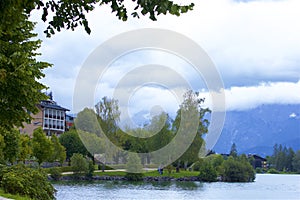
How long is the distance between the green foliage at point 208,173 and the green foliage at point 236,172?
277 centimetres

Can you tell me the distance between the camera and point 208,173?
69.5 meters

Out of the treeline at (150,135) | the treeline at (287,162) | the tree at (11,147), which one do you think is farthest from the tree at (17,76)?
the treeline at (287,162)

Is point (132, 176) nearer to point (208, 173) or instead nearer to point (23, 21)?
point (208, 173)

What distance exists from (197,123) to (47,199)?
176ft

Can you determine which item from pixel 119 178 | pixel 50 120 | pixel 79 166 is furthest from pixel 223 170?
pixel 50 120

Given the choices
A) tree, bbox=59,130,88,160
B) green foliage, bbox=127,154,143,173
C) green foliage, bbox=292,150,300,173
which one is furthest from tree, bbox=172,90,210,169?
green foliage, bbox=292,150,300,173

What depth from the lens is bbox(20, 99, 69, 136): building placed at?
96750 mm

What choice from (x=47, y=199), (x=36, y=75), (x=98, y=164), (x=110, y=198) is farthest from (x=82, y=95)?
(x=36, y=75)

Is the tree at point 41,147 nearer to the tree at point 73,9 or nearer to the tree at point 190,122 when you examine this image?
the tree at point 190,122

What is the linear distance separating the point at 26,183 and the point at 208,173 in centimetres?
5254

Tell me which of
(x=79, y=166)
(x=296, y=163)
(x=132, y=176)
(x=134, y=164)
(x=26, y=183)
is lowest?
(x=26, y=183)

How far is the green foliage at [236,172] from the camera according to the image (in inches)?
2859

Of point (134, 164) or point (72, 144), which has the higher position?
point (72, 144)

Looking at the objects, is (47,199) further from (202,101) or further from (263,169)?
(263,169)
